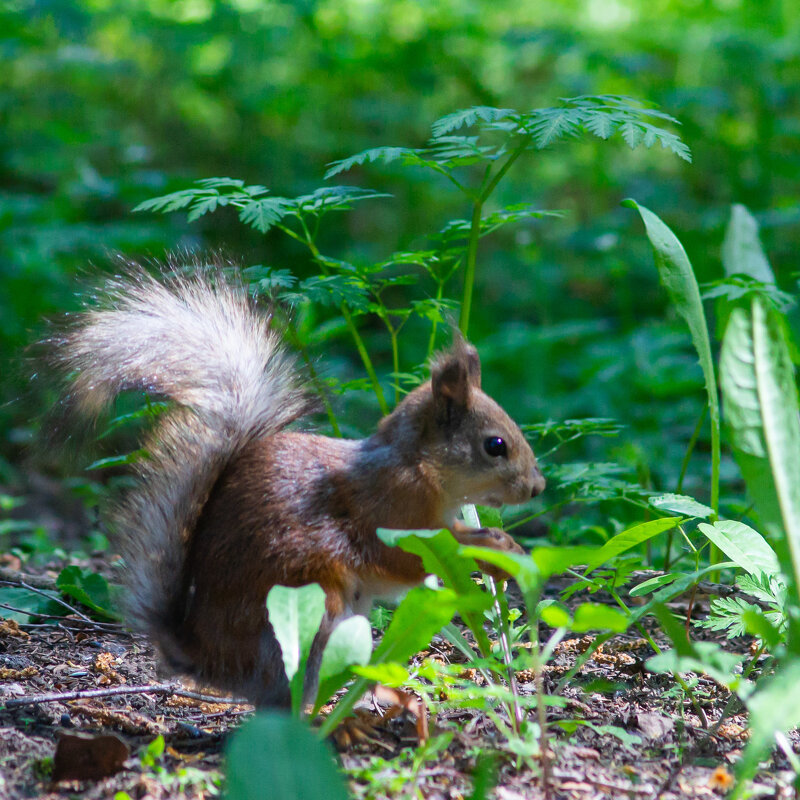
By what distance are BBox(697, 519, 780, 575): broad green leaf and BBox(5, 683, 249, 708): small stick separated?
104 centimetres

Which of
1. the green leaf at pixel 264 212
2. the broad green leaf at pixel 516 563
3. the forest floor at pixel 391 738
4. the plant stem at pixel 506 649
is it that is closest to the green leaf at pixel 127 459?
the forest floor at pixel 391 738

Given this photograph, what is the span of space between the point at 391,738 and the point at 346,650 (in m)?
0.36

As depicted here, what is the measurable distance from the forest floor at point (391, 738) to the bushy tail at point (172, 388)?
213 millimetres

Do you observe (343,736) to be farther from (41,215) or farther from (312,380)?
(41,215)

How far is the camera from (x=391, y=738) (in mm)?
1917

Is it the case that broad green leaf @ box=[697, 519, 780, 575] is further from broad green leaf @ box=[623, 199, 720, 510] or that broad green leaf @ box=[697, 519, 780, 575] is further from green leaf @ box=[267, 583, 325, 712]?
green leaf @ box=[267, 583, 325, 712]

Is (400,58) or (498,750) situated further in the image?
(400,58)

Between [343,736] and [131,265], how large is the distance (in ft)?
4.05

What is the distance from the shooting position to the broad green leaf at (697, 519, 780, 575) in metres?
1.94

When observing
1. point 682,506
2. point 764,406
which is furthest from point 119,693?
point 764,406


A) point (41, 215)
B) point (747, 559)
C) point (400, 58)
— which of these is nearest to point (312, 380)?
point (747, 559)

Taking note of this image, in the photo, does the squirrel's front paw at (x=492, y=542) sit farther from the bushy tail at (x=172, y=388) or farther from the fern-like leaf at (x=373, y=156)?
the fern-like leaf at (x=373, y=156)

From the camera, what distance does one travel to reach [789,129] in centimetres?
733

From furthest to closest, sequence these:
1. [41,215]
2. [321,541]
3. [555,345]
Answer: [41,215] → [555,345] → [321,541]
